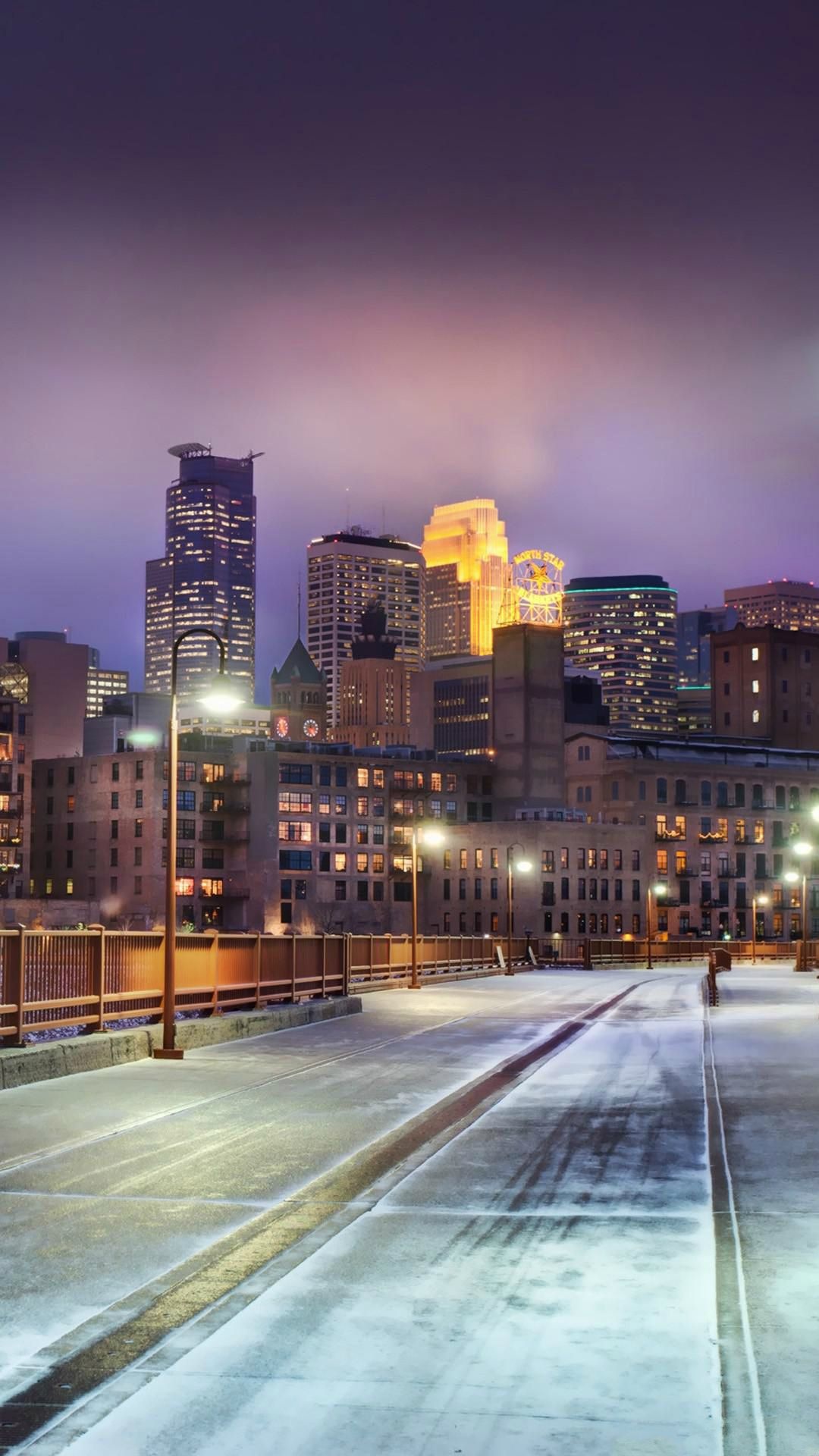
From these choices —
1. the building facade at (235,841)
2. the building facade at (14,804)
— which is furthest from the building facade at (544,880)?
the building facade at (14,804)

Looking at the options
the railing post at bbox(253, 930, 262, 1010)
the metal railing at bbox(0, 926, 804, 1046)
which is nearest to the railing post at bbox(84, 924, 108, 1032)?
the metal railing at bbox(0, 926, 804, 1046)

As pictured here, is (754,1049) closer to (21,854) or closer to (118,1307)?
(118,1307)

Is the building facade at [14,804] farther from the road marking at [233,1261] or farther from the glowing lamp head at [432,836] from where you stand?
the road marking at [233,1261]

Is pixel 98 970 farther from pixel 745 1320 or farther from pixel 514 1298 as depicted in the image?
pixel 745 1320

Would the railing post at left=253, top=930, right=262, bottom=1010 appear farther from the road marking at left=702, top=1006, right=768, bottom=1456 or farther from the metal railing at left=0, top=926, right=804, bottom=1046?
the road marking at left=702, top=1006, right=768, bottom=1456

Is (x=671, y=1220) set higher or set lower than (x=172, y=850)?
lower

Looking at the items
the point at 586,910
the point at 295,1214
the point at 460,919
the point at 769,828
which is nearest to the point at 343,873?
the point at 460,919

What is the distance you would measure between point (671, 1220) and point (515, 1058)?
44.3ft

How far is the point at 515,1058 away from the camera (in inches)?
997

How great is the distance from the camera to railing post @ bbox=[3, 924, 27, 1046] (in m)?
21.1

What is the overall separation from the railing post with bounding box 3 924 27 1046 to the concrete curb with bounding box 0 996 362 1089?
1.07ft

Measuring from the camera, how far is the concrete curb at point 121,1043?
20219mm

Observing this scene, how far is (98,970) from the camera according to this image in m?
24.7

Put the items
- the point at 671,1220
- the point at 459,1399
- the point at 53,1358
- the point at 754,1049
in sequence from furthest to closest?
the point at 754,1049, the point at 671,1220, the point at 53,1358, the point at 459,1399
